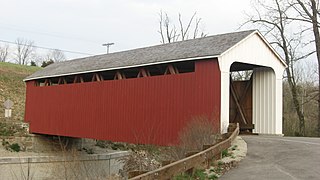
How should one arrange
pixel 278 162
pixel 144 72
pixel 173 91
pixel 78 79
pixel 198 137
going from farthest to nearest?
pixel 78 79 → pixel 144 72 → pixel 173 91 → pixel 198 137 → pixel 278 162

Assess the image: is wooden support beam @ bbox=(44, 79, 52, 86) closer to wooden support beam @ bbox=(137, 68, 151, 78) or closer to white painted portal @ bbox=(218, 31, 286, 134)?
wooden support beam @ bbox=(137, 68, 151, 78)

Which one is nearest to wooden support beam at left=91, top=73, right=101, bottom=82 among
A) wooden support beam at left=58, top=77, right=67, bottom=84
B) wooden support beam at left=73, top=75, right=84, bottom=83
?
wooden support beam at left=73, top=75, right=84, bottom=83

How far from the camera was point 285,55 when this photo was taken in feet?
93.0

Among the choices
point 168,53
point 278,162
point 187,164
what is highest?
point 168,53

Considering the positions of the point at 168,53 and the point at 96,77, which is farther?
the point at 96,77

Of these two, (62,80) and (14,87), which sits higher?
(14,87)

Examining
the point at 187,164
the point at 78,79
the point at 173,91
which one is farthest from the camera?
the point at 78,79

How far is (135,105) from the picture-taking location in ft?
53.0

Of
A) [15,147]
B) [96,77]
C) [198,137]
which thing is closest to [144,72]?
[96,77]

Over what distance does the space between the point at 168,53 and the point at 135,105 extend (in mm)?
2367

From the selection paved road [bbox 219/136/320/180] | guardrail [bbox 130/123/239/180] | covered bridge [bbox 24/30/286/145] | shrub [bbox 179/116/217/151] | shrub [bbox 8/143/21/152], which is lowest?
shrub [bbox 8/143/21/152]

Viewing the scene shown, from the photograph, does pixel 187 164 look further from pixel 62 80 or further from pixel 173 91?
pixel 62 80

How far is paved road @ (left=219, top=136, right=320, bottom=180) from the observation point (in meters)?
7.38

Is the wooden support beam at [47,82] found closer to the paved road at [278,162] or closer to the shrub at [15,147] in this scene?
the shrub at [15,147]
